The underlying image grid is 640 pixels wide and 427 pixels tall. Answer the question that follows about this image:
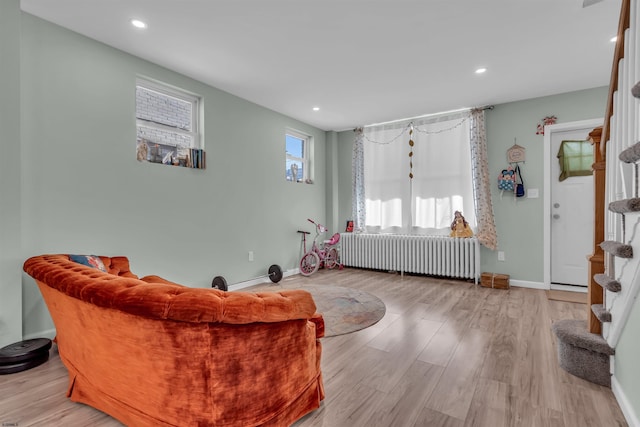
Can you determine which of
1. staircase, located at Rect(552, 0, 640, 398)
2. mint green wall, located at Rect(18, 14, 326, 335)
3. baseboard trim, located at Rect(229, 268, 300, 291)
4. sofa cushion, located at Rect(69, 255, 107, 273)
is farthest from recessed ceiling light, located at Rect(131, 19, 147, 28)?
staircase, located at Rect(552, 0, 640, 398)

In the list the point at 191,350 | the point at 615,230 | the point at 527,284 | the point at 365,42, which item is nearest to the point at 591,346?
the point at 615,230

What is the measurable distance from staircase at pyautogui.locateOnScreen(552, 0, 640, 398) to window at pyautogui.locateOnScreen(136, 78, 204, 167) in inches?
142

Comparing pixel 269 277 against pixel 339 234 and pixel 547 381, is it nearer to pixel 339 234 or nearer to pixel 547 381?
pixel 339 234

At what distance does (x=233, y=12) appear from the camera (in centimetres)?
234

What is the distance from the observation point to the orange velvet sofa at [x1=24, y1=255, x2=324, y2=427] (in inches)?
42.5

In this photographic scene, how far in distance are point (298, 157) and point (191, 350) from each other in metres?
4.48

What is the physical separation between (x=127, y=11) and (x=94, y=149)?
3.89 feet

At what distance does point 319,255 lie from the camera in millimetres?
5301

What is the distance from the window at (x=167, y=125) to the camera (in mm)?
3124

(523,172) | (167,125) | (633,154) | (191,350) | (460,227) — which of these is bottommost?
(191,350)

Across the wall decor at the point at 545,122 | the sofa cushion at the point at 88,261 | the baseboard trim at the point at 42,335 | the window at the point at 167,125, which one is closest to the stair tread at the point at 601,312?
the wall decor at the point at 545,122

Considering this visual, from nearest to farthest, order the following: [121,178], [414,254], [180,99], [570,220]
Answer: [121,178]
[180,99]
[570,220]
[414,254]

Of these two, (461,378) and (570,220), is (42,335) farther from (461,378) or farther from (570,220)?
(570,220)

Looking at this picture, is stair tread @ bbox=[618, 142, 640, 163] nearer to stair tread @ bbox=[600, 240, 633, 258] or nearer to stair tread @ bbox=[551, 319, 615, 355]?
stair tread @ bbox=[600, 240, 633, 258]
